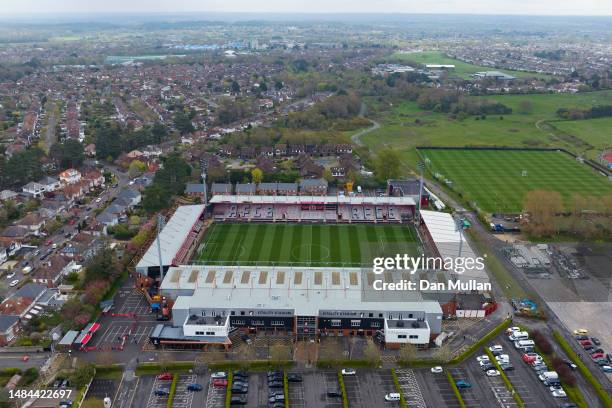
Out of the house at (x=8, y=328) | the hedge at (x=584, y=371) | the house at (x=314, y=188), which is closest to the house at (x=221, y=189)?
the house at (x=314, y=188)

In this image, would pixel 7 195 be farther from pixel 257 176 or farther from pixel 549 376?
pixel 549 376

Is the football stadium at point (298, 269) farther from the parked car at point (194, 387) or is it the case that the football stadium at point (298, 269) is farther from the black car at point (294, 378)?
the black car at point (294, 378)

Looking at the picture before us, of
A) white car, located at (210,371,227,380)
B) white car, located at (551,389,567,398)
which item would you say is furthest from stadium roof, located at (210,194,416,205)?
white car, located at (551,389,567,398)

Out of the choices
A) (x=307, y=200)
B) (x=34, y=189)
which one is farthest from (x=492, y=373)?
(x=34, y=189)

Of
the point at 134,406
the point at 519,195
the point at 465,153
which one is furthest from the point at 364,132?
the point at 134,406

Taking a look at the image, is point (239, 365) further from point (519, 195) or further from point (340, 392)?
point (519, 195)
